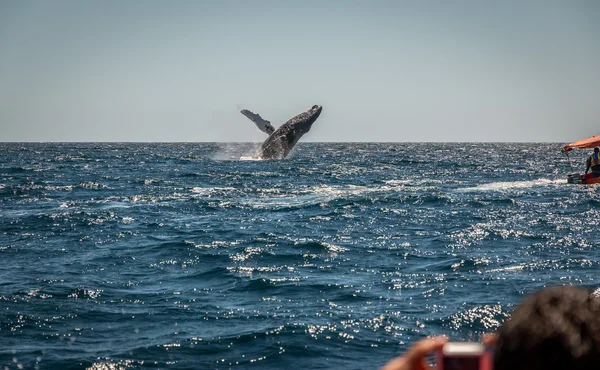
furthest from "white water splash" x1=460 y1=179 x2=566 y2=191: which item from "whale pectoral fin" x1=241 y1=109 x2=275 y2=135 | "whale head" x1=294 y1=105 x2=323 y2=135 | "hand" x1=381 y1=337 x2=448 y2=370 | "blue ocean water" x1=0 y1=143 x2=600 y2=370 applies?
"hand" x1=381 y1=337 x2=448 y2=370

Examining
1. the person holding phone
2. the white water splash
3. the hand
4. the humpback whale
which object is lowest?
the white water splash

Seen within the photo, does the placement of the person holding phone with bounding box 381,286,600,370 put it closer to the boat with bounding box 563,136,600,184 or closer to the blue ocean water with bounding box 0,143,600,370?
the blue ocean water with bounding box 0,143,600,370

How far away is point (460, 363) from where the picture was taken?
1.57 m

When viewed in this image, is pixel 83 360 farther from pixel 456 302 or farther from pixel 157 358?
pixel 456 302

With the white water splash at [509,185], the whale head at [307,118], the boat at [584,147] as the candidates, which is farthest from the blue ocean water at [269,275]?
the whale head at [307,118]

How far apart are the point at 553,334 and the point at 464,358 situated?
218 mm

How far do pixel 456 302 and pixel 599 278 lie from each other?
3276 mm

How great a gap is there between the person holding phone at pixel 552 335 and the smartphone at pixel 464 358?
0.01 m

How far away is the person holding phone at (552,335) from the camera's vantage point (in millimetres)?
1459

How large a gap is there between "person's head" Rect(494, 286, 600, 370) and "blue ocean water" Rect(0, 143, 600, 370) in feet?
20.8

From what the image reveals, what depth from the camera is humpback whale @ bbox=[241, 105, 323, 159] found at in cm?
4984

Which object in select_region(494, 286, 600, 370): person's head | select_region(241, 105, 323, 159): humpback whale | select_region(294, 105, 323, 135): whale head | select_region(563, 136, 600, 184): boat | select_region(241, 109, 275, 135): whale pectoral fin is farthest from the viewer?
select_region(241, 109, 275, 135): whale pectoral fin

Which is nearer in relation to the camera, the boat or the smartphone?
the smartphone

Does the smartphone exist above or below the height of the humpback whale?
below
